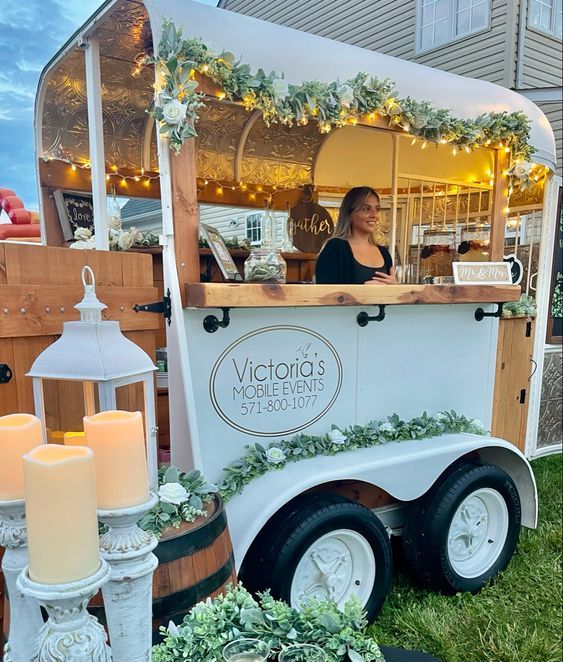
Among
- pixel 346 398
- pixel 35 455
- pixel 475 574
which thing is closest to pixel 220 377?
pixel 346 398

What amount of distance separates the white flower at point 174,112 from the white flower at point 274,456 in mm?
1303

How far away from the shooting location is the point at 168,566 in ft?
4.38

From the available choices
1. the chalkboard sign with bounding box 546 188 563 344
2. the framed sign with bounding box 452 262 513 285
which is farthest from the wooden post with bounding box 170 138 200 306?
the chalkboard sign with bounding box 546 188 563 344

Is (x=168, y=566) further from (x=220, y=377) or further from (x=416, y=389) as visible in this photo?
(x=416, y=389)

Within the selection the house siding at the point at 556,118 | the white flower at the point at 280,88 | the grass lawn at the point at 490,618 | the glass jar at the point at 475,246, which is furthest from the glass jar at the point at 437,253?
the house siding at the point at 556,118

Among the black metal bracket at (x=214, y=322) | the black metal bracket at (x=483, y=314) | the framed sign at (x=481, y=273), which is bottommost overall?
the black metal bracket at (x=483, y=314)

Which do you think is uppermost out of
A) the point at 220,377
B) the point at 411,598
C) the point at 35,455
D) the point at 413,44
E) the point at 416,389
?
the point at 413,44

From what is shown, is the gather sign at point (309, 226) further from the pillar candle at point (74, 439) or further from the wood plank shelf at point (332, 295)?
the pillar candle at point (74, 439)

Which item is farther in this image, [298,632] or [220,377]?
[220,377]

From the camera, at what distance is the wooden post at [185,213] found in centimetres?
175

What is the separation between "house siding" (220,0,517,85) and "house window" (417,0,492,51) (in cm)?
6

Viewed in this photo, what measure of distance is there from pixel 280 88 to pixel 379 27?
1725mm

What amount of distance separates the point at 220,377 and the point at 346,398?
2.23 ft

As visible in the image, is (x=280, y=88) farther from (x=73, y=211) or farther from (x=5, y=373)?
(x=73, y=211)
